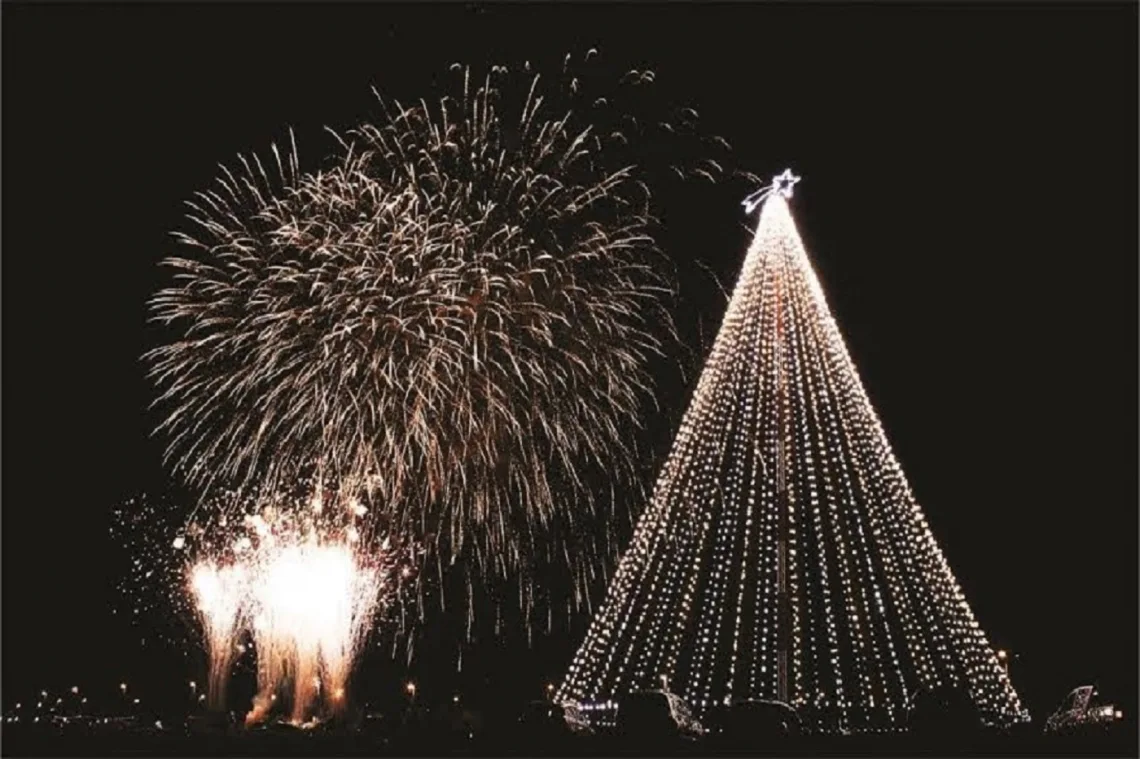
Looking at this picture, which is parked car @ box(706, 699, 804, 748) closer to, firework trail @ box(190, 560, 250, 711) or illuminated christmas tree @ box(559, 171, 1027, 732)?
illuminated christmas tree @ box(559, 171, 1027, 732)

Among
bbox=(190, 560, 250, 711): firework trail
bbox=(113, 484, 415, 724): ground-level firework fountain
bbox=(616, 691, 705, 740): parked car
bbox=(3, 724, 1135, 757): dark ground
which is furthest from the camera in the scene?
bbox=(190, 560, 250, 711): firework trail

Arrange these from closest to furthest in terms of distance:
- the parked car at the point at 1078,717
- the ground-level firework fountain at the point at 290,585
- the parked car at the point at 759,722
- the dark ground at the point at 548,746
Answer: the dark ground at the point at 548,746
the parked car at the point at 759,722
the parked car at the point at 1078,717
the ground-level firework fountain at the point at 290,585

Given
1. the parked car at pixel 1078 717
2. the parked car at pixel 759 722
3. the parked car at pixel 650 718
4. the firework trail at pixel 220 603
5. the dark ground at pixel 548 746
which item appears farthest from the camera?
the firework trail at pixel 220 603

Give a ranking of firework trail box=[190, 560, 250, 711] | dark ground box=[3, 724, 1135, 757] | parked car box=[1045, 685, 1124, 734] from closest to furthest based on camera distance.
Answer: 1. dark ground box=[3, 724, 1135, 757]
2. parked car box=[1045, 685, 1124, 734]
3. firework trail box=[190, 560, 250, 711]

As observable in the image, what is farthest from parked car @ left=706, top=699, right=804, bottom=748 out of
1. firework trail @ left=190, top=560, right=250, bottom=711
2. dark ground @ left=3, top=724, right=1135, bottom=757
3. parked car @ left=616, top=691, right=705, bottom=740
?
firework trail @ left=190, top=560, right=250, bottom=711

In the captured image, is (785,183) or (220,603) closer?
(785,183)

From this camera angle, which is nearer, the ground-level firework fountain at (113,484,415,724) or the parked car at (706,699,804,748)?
the parked car at (706,699,804,748)

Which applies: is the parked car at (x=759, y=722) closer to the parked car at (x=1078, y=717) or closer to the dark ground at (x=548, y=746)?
the dark ground at (x=548, y=746)

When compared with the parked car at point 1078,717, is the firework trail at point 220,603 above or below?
above

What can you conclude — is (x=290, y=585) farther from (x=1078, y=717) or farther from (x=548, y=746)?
(x=1078, y=717)

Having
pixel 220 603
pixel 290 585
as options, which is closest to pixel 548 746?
pixel 290 585

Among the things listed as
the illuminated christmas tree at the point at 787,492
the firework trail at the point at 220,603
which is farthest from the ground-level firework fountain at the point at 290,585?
the illuminated christmas tree at the point at 787,492

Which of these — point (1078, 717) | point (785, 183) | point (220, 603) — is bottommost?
point (1078, 717)

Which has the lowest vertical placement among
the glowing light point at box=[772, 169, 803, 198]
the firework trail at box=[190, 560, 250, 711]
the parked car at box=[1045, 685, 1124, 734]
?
the parked car at box=[1045, 685, 1124, 734]
